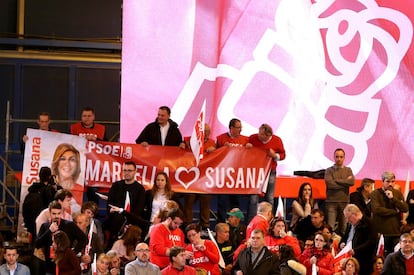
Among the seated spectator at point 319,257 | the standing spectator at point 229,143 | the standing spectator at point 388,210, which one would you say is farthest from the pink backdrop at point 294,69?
the seated spectator at point 319,257

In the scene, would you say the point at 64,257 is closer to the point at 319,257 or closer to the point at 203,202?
the point at 319,257

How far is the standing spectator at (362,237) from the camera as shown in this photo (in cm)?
1738

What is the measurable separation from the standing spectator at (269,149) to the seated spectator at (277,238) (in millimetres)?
2148

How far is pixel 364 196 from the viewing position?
19.1 meters

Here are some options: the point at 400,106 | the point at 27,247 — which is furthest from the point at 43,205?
the point at 400,106

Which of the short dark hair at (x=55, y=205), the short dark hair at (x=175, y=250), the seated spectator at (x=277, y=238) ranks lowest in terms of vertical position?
the short dark hair at (x=175, y=250)

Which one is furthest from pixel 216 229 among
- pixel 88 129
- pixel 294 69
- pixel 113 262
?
pixel 294 69

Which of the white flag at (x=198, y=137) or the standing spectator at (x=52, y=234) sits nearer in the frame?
the standing spectator at (x=52, y=234)

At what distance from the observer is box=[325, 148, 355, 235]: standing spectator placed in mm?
19109

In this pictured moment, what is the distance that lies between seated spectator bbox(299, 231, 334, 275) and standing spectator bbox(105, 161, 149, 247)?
7.60 feet

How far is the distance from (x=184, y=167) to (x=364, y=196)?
282 centimetres

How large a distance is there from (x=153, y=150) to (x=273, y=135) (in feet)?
6.21

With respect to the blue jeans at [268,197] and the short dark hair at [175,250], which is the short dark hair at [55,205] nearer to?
the short dark hair at [175,250]

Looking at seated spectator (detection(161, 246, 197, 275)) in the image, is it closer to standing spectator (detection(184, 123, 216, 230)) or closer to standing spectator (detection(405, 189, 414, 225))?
standing spectator (detection(184, 123, 216, 230))
